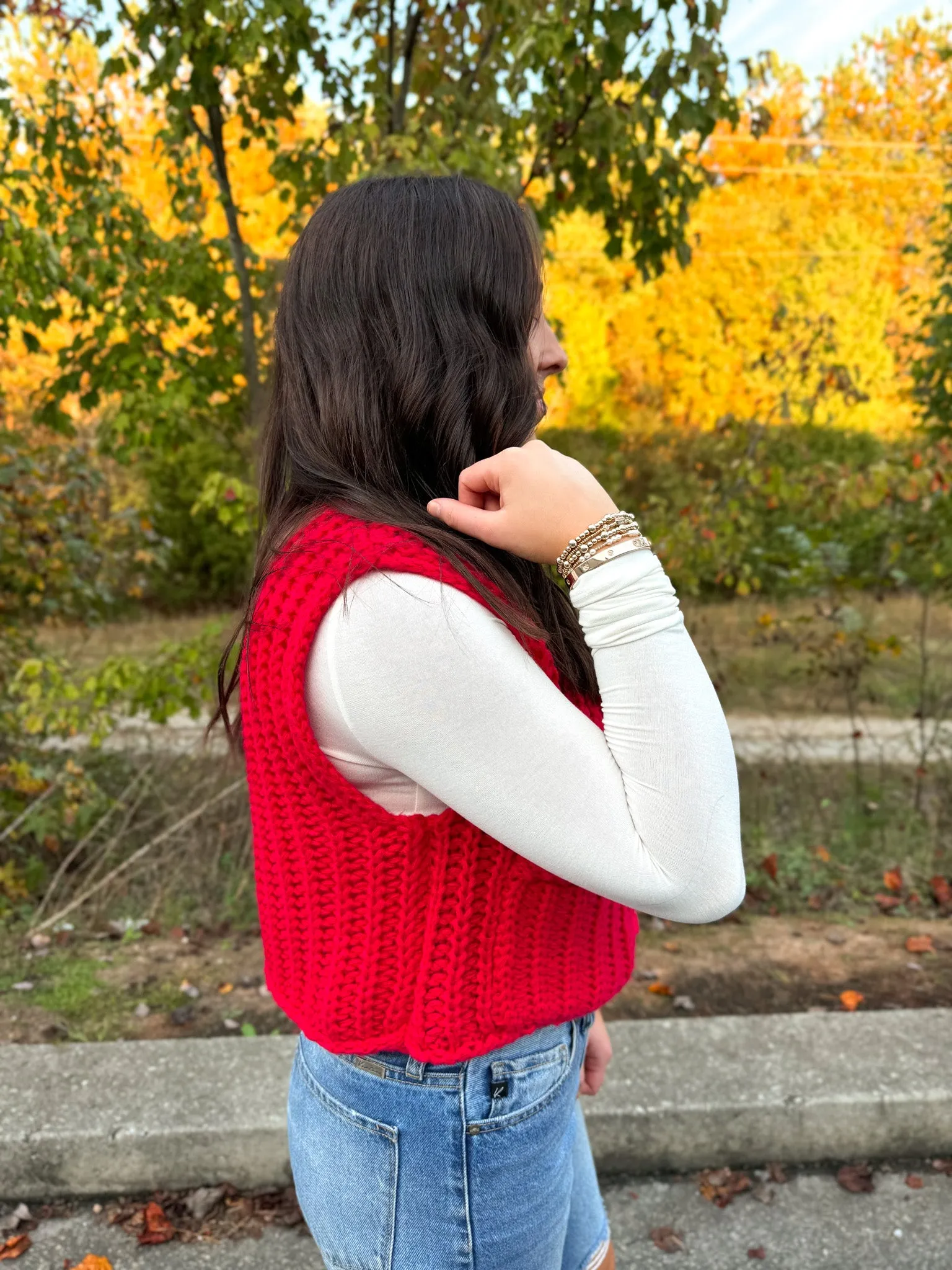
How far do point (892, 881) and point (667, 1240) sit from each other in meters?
2.31

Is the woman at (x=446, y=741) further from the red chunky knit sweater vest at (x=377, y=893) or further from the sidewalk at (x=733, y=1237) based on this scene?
the sidewalk at (x=733, y=1237)

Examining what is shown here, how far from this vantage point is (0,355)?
248 inches

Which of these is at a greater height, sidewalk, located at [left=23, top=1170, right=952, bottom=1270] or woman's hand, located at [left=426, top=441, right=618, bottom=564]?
woman's hand, located at [left=426, top=441, right=618, bottom=564]

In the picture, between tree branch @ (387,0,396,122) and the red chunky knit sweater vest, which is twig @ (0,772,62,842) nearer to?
tree branch @ (387,0,396,122)

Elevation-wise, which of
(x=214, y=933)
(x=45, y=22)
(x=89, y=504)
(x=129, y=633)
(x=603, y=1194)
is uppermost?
(x=45, y=22)

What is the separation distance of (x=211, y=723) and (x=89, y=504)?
11.9ft

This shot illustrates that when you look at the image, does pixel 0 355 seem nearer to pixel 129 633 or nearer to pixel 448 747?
pixel 129 633

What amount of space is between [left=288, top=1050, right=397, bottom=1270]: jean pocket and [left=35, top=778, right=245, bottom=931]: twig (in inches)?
108

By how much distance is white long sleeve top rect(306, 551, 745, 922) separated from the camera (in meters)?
0.88

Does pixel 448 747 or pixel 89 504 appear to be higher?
pixel 448 747

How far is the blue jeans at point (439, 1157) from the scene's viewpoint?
3.51 feet

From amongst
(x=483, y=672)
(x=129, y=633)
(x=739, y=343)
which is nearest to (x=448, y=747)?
(x=483, y=672)

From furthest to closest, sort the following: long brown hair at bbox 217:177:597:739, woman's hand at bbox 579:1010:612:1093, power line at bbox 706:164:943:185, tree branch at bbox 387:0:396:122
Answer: power line at bbox 706:164:943:185 → tree branch at bbox 387:0:396:122 → woman's hand at bbox 579:1010:612:1093 → long brown hair at bbox 217:177:597:739

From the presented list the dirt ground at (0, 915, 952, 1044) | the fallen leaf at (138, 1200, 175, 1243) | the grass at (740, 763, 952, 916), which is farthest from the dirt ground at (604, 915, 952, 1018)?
the fallen leaf at (138, 1200, 175, 1243)
